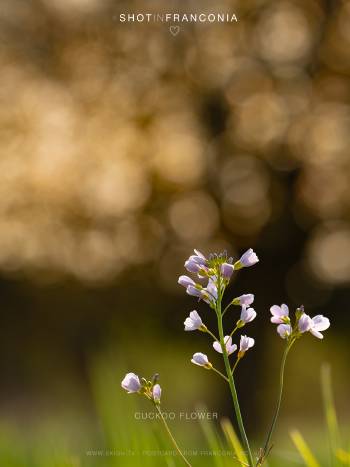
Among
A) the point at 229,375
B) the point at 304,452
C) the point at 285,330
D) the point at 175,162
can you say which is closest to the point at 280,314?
the point at 285,330

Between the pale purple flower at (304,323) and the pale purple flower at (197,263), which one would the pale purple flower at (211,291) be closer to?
the pale purple flower at (197,263)

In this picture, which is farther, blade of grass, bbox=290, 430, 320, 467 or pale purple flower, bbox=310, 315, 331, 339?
blade of grass, bbox=290, 430, 320, 467

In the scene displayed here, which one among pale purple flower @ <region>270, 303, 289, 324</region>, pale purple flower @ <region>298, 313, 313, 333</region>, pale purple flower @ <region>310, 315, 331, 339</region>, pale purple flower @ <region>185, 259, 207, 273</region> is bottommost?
pale purple flower @ <region>310, 315, 331, 339</region>

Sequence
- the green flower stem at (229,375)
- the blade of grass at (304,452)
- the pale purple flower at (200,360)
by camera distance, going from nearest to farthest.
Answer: the green flower stem at (229,375) < the pale purple flower at (200,360) < the blade of grass at (304,452)

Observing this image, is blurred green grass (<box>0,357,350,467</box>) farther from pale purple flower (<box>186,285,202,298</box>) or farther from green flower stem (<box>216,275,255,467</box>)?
pale purple flower (<box>186,285,202,298</box>)

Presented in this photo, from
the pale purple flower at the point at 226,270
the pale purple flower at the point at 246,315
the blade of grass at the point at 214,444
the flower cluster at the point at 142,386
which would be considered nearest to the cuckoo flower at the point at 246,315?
the pale purple flower at the point at 246,315

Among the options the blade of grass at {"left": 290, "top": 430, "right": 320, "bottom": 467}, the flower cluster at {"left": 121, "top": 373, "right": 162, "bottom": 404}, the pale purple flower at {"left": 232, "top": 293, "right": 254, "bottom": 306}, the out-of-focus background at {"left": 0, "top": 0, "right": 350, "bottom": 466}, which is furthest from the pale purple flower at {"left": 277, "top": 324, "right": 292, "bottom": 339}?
the out-of-focus background at {"left": 0, "top": 0, "right": 350, "bottom": 466}
